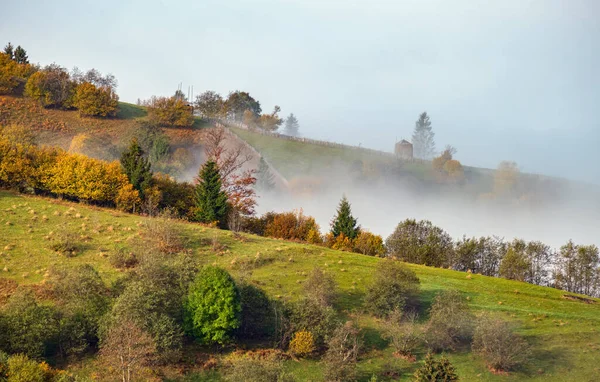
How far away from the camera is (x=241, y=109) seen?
18775 cm

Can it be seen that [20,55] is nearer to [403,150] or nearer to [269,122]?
[269,122]

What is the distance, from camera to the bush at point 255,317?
38438 millimetres

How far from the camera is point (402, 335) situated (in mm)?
38219

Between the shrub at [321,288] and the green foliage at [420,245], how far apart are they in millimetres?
36247

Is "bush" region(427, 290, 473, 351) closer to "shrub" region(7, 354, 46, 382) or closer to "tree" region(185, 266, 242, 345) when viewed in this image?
"tree" region(185, 266, 242, 345)

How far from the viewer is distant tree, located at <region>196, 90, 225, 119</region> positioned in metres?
152

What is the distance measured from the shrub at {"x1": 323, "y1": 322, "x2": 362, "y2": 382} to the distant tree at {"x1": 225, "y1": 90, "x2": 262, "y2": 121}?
15007cm

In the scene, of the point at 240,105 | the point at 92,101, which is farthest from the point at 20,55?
the point at 240,105

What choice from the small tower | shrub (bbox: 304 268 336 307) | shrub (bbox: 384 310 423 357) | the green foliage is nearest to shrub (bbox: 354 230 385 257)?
the green foliage

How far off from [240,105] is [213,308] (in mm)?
157284

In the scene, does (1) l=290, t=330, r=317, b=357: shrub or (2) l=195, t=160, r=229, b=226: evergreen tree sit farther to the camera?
(2) l=195, t=160, r=229, b=226: evergreen tree

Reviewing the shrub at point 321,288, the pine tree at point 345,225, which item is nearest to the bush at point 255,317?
the shrub at point 321,288

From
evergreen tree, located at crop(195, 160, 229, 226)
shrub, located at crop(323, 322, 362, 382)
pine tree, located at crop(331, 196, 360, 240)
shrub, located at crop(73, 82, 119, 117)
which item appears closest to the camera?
shrub, located at crop(323, 322, 362, 382)

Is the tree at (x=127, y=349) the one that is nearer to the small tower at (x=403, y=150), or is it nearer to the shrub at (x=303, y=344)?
the shrub at (x=303, y=344)
